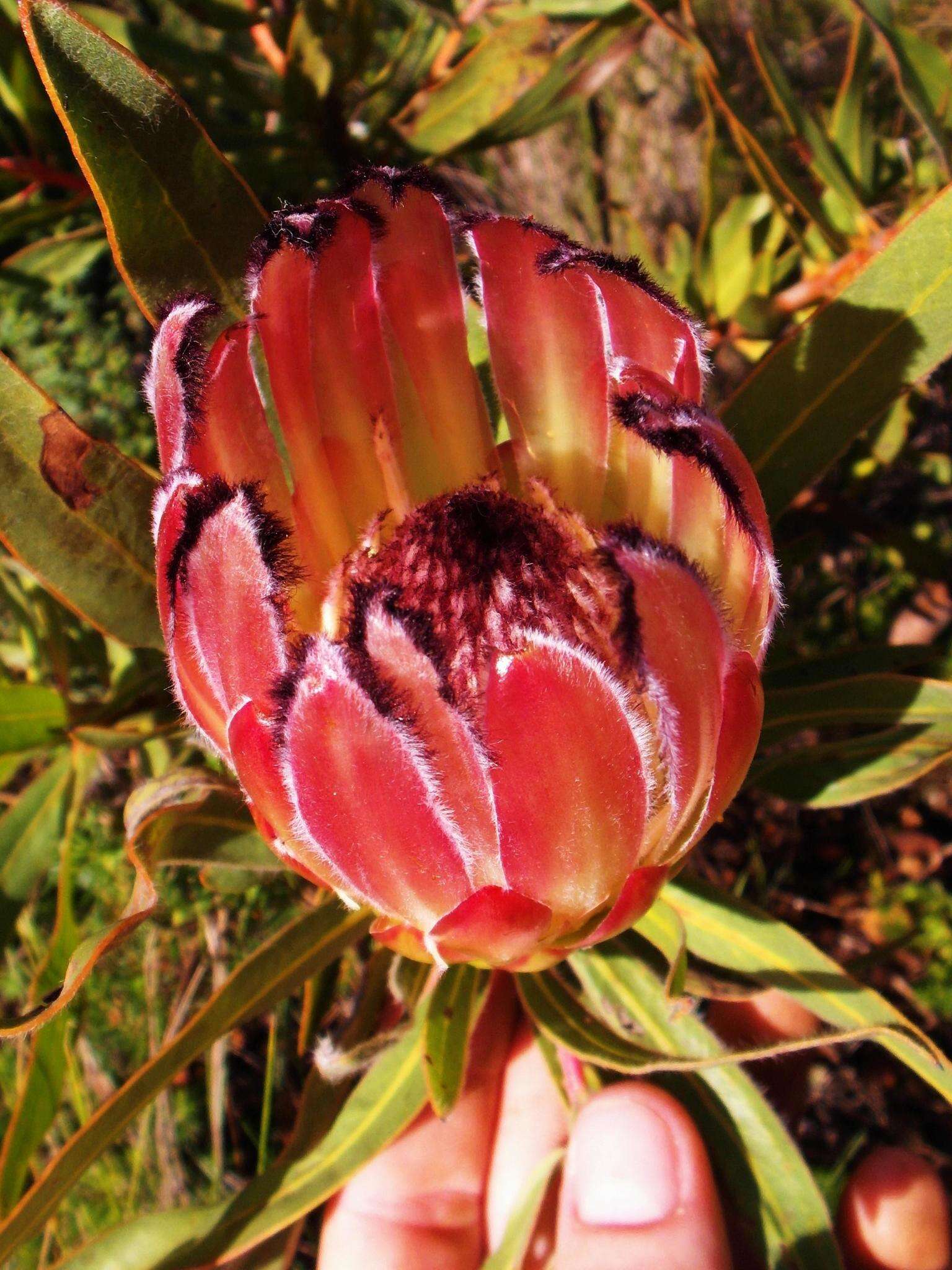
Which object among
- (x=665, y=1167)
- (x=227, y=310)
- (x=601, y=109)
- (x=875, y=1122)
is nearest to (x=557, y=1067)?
(x=665, y=1167)

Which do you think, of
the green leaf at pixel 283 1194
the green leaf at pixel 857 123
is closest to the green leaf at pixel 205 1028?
the green leaf at pixel 283 1194

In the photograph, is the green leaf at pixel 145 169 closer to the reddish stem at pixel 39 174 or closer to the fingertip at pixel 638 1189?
the reddish stem at pixel 39 174

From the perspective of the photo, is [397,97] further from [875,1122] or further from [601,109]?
[875,1122]

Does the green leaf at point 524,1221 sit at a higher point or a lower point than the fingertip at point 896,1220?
higher

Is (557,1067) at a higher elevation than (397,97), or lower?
lower

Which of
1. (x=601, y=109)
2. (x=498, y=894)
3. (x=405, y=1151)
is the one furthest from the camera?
(x=601, y=109)

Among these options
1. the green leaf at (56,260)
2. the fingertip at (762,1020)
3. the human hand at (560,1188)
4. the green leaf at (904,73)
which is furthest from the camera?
the green leaf at (56,260)

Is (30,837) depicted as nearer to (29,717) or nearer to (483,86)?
(29,717)
